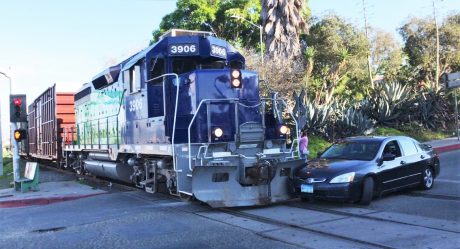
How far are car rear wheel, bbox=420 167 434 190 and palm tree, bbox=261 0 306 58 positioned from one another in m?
19.6

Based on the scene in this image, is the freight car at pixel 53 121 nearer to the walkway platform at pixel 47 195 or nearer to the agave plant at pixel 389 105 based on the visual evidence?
the walkway platform at pixel 47 195

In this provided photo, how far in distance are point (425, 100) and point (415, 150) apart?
1768 cm

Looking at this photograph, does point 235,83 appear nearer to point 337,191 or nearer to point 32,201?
point 337,191

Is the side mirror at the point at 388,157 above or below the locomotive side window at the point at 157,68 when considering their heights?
below

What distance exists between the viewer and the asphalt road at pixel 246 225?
6.97 metres

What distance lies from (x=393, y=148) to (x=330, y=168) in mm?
1970

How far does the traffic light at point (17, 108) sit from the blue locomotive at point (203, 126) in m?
5.09

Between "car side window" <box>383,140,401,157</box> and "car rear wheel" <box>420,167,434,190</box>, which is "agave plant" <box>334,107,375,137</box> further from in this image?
"car side window" <box>383,140,401,157</box>

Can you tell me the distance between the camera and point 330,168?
9867mm

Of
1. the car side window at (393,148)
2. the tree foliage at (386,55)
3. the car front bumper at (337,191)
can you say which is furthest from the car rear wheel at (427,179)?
the tree foliage at (386,55)

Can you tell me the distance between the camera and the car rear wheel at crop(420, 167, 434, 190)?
37.2 ft

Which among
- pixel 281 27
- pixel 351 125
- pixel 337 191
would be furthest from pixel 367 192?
pixel 281 27

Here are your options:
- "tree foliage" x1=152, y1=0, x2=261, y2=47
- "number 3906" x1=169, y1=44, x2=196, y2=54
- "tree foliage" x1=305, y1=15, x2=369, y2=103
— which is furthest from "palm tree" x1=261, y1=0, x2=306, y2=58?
"number 3906" x1=169, y1=44, x2=196, y2=54

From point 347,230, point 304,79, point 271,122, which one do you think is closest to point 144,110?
point 271,122
